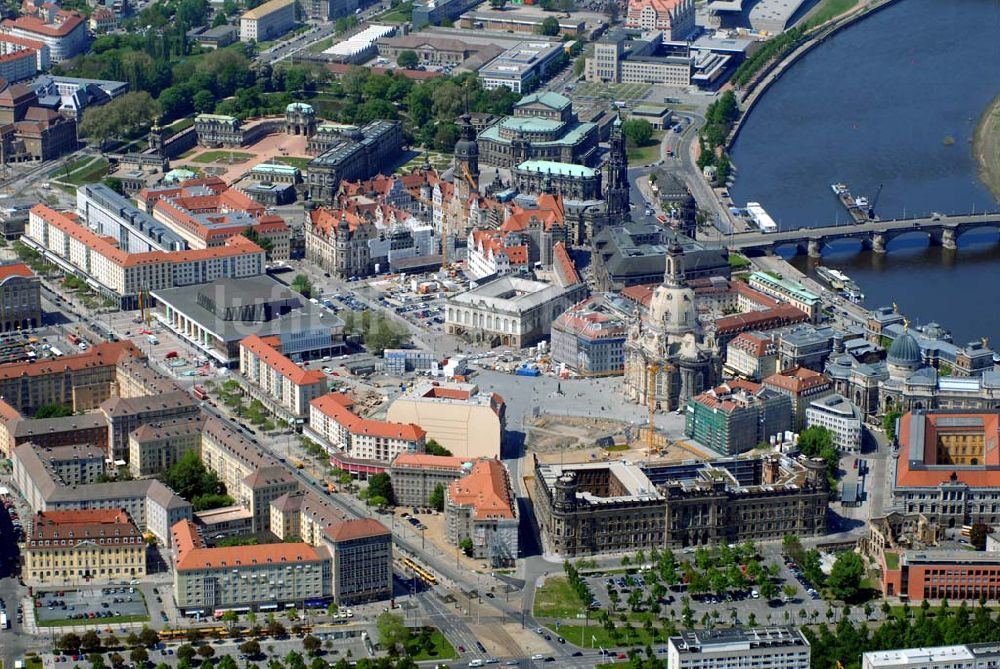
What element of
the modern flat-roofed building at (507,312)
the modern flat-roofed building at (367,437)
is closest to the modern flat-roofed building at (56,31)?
the modern flat-roofed building at (507,312)

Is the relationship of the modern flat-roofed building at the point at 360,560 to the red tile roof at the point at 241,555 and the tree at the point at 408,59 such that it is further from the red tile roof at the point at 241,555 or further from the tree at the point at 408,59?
the tree at the point at 408,59

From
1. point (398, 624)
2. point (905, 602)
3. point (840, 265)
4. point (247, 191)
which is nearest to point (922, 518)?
point (905, 602)

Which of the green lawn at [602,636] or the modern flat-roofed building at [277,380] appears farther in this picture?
the modern flat-roofed building at [277,380]

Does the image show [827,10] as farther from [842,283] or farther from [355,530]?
[355,530]

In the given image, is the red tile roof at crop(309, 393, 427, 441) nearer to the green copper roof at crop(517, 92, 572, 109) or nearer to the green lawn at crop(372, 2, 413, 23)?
the green copper roof at crop(517, 92, 572, 109)

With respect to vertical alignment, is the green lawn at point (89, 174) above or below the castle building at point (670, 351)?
below

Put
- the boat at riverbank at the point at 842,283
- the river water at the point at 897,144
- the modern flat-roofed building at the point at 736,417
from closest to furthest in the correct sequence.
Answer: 1. the modern flat-roofed building at the point at 736,417
2. the boat at riverbank at the point at 842,283
3. the river water at the point at 897,144
